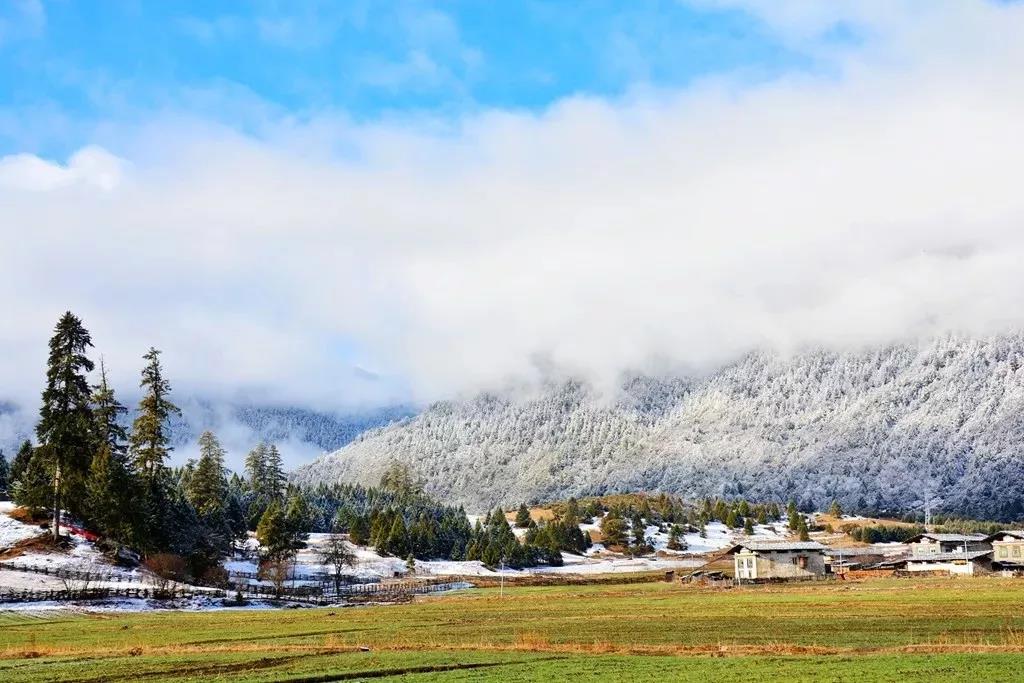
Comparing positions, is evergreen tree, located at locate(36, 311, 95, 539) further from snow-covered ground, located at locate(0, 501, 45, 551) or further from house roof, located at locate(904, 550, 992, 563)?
house roof, located at locate(904, 550, 992, 563)

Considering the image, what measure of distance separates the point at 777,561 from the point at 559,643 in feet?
379

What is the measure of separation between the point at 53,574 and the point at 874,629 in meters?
83.1

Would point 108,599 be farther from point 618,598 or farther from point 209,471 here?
point 209,471

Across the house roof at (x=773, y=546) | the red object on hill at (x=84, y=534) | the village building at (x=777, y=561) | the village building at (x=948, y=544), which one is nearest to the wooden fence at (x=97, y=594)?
the red object on hill at (x=84, y=534)

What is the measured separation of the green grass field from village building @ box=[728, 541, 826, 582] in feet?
214

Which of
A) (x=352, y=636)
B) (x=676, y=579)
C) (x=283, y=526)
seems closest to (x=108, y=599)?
(x=352, y=636)

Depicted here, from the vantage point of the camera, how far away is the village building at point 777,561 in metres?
155

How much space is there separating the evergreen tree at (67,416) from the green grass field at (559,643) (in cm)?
3250

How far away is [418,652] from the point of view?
46688 mm

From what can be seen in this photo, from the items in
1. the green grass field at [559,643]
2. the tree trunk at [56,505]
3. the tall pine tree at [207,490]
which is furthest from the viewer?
the tall pine tree at [207,490]

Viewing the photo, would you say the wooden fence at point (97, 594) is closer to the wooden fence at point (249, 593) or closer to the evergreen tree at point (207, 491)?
the wooden fence at point (249, 593)

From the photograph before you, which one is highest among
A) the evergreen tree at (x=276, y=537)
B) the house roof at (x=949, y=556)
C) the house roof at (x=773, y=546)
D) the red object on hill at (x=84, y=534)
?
the red object on hill at (x=84, y=534)

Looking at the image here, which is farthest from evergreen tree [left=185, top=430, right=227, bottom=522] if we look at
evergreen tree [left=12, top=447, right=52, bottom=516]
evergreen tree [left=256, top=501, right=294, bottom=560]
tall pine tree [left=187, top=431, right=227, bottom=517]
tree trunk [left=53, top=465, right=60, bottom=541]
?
tree trunk [left=53, top=465, right=60, bottom=541]

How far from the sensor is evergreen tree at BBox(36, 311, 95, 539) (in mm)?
114562
